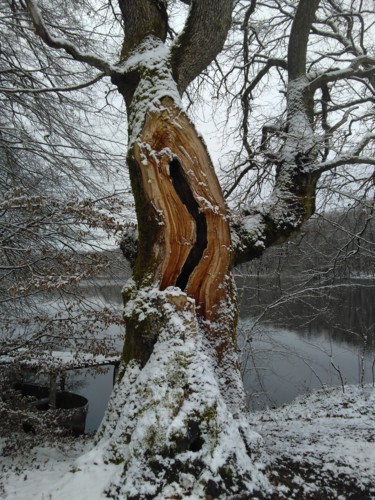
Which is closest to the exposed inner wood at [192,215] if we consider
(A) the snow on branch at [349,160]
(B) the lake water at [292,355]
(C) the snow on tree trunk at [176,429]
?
(C) the snow on tree trunk at [176,429]

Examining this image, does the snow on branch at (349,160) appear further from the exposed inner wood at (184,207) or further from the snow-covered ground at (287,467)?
the snow-covered ground at (287,467)

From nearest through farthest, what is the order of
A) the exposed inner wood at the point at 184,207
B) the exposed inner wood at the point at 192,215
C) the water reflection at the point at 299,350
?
the exposed inner wood at the point at 184,207, the exposed inner wood at the point at 192,215, the water reflection at the point at 299,350

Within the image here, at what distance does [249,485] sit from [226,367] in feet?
2.58

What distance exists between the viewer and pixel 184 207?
2967mm

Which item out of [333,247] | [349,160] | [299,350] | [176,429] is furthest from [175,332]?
[299,350]

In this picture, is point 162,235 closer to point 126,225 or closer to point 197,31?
point 126,225

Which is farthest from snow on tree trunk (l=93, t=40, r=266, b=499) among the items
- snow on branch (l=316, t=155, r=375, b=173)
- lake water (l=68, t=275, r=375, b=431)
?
lake water (l=68, t=275, r=375, b=431)

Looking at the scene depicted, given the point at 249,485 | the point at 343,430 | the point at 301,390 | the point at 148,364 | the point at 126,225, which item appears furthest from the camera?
the point at 301,390

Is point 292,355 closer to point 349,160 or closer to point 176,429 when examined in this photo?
point 349,160

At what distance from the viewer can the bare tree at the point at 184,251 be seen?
85.4 inches

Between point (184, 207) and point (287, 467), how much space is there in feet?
6.57

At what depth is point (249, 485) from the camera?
2143 millimetres

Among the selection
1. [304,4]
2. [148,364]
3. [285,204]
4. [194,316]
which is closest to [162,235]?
[194,316]

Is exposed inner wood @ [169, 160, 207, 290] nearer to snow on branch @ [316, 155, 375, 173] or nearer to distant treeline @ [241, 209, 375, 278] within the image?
snow on branch @ [316, 155, 375, 173]
